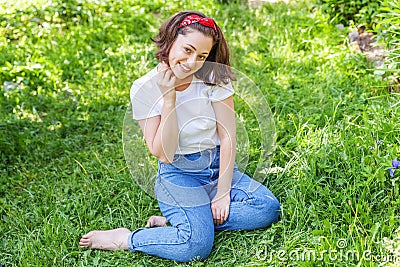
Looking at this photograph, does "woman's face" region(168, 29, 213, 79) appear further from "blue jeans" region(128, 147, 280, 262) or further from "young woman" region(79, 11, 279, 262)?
"blue jeans" region(128, 147, 280, 262)

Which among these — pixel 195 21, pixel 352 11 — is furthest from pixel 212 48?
pixel 352 11

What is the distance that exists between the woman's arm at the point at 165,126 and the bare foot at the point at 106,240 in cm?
42

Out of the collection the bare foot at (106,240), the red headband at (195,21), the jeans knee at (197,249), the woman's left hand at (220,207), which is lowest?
the bare foot at (106,240)

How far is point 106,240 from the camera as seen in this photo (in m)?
2.69

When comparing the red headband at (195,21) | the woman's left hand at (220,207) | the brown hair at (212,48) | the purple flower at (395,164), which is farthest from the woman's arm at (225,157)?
the purple flower at (395,164)

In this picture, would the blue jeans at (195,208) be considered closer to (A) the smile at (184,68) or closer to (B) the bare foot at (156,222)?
(B) the bare foot at (156,222)

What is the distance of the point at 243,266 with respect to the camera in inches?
96.2

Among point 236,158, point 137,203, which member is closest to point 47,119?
point 137,203

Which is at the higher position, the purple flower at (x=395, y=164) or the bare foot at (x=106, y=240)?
the purple flower at (x=395, y=164)

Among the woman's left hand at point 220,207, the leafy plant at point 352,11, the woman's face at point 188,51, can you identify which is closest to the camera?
the woman's face at point 188,51

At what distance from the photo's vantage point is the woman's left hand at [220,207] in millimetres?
2662

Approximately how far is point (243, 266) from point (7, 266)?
111 cm

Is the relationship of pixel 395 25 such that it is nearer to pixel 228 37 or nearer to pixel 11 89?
pixel 228 37

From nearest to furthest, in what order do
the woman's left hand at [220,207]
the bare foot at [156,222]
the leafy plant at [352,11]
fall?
the woman's left hand at [220,207] → the bare foot at [156,222] → the leafy plant at [352,11]
